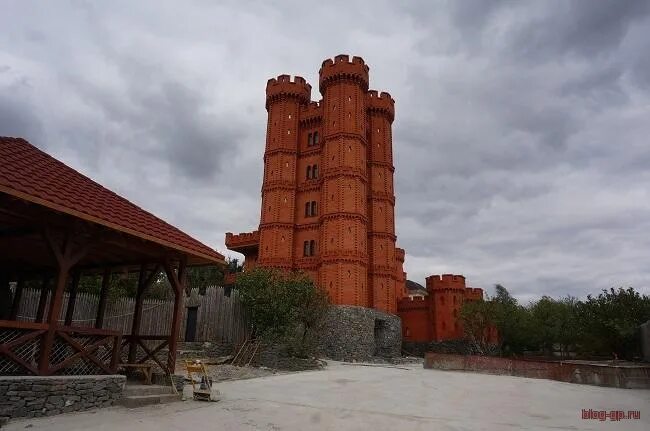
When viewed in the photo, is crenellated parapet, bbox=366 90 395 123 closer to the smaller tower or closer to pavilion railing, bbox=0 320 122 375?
the smaller tower

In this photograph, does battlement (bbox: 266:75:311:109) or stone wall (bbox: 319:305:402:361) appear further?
battlement (bbox: 266:75:311:109)

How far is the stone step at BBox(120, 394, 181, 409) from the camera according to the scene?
9586mm

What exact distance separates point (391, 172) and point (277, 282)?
21.0 m

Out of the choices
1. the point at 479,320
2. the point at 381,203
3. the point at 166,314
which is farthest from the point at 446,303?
the point at 166,314

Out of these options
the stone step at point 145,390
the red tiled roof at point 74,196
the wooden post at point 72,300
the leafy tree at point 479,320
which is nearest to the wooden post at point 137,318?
the stone step at point 145,390

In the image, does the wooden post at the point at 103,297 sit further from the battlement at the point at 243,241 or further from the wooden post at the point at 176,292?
the battlement at the point at 243,241

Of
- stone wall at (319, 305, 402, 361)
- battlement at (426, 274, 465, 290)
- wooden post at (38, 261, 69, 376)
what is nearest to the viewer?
wooden post at (38, 261, 69, 376)

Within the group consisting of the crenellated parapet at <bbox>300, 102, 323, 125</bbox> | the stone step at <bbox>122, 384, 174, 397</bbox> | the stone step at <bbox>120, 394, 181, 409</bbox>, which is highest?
the crenellated parapet at <bbox>300, 102, 323, 125</bbox>

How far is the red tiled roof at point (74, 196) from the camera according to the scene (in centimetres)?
824

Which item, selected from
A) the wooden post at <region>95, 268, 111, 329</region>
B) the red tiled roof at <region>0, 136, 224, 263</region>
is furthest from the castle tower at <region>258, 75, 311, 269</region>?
the red tiled roof at <region>0, 136, 224, 263</region>

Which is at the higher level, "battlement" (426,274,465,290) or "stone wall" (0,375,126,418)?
"battlement" (426,274,465,290)

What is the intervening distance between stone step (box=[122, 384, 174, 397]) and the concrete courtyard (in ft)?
2.43

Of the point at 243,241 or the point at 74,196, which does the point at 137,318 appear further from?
the point at 243,241

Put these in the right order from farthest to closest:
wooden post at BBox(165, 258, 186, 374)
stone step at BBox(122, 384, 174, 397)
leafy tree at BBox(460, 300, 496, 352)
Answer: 1. leafy tree at BBox(460, 300, 496, 352)
2. wooden post at BBox(165, 258, 186, 374)
3. stone step at BBox(122, 384, 174, 397)
